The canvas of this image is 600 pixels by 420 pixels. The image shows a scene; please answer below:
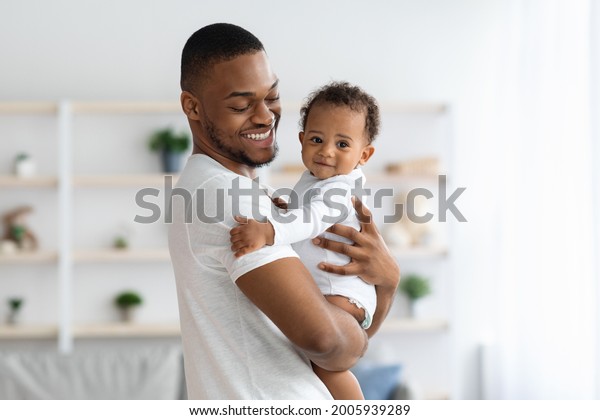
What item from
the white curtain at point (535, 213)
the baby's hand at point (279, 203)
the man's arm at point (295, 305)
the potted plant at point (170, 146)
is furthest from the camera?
the potted plant at point (170, 146)

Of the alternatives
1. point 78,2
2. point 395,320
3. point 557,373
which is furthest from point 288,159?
point 557,373

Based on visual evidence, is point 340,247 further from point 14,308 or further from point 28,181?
point 14,308

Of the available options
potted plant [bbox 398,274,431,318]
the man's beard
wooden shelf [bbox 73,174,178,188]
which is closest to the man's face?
the man's beard

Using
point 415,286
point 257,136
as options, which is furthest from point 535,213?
point 257,136

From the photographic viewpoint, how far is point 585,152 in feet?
10.5

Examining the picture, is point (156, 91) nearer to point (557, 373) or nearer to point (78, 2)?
point (78, 2)

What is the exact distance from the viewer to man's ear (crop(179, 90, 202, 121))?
1.15 metres

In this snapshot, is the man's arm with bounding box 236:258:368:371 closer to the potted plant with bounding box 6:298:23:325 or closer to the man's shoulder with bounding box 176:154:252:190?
the man's shoulder with bounding box 176:154:252:190

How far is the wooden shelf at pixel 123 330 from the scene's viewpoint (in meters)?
4.02

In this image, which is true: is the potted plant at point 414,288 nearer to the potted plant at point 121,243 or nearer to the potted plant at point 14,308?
the potted plant at point 121,243

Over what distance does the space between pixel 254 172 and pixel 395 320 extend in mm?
3096

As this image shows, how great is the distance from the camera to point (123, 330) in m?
4.04

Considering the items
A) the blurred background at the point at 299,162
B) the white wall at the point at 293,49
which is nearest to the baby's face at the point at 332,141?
the blurred background at the point at 299,162
